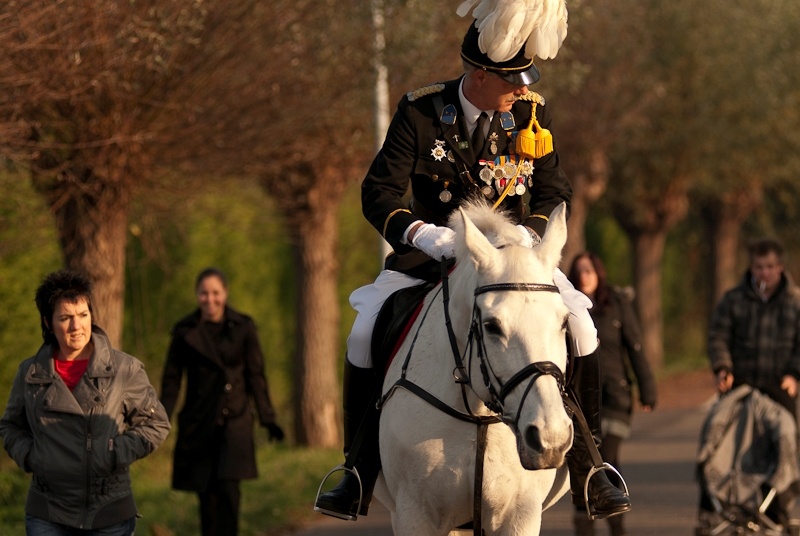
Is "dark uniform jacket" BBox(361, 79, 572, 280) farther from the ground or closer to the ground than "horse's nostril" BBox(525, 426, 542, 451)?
farther from the ground

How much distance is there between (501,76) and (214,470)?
190 inches

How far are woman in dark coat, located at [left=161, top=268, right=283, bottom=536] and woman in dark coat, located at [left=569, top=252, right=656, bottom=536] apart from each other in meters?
2.49

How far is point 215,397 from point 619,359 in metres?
3.10

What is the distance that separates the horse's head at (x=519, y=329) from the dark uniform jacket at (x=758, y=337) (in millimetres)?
5377

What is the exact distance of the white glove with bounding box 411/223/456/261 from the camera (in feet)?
19.9

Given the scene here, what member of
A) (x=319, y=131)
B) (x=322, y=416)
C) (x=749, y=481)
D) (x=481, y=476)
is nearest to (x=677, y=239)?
(x=322, y=416)

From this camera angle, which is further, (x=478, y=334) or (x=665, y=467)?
(x=665, y=467)

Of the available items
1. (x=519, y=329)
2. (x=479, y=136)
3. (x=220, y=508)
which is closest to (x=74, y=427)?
(x=479, y=136)

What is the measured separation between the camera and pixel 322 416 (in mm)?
17812

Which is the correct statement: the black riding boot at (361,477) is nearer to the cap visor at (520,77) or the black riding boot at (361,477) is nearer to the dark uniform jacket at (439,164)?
the dark uniform jacket at (439,164)

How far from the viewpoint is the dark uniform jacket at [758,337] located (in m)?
10.8

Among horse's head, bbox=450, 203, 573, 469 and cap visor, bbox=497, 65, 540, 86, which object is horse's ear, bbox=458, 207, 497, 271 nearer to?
horse's head, bbox=450, 203, 573, 469

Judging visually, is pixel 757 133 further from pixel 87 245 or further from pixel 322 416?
pixel 87 245

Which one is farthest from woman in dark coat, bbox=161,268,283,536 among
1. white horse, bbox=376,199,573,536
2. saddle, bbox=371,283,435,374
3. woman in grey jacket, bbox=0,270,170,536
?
white horse, bbox=376,199,573,536
